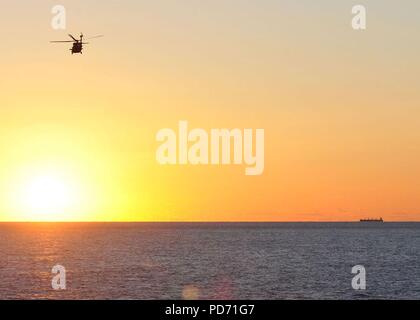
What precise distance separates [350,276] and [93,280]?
41.3 meters

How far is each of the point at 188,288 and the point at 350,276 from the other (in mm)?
31909

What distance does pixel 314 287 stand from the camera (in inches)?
3356
